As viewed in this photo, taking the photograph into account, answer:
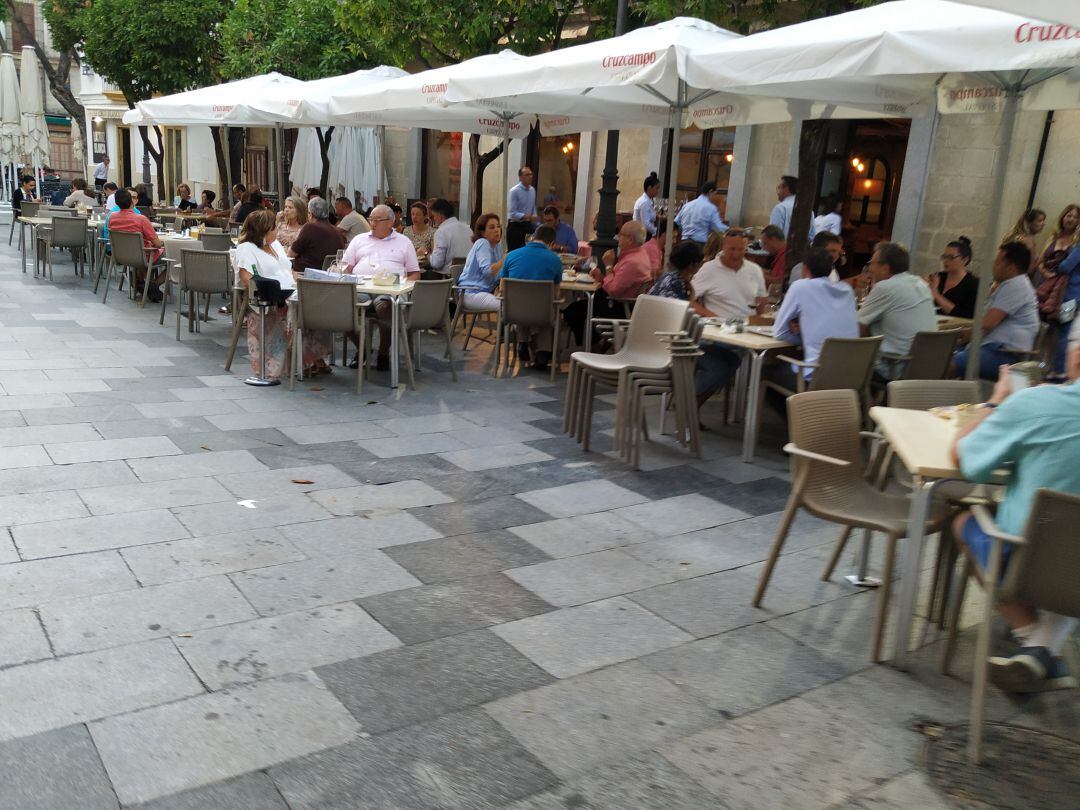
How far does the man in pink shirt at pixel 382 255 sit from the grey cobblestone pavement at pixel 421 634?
2.38m

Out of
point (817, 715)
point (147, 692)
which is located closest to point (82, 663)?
point (147, 692)

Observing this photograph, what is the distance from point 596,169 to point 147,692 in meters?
16.6

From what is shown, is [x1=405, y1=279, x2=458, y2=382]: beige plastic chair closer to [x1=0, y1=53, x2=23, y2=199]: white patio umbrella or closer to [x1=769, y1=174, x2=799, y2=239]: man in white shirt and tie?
[x1=769, y1=174, x2=799, y2=239]: man in white shirt and tie

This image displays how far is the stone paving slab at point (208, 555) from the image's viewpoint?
414 centimetres

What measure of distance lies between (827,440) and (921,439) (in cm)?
39

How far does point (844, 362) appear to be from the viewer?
6012 mm

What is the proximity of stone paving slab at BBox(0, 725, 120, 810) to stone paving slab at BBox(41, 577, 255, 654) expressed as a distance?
601 mm

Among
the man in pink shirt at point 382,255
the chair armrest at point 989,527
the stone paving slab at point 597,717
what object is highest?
the man in pink shirt at point 382,255

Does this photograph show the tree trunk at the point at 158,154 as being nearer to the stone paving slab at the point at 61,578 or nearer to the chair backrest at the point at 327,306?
the chair backrest at the point at 327,306

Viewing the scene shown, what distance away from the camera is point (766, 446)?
6.92m

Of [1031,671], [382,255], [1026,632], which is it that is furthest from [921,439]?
[382,255]

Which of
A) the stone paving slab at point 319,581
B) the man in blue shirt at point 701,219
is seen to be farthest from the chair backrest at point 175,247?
the stone paving slab at point 319,581

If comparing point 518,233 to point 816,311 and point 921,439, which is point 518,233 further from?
point 921,439

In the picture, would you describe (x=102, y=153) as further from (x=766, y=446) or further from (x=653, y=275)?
(x=766, y=446)
